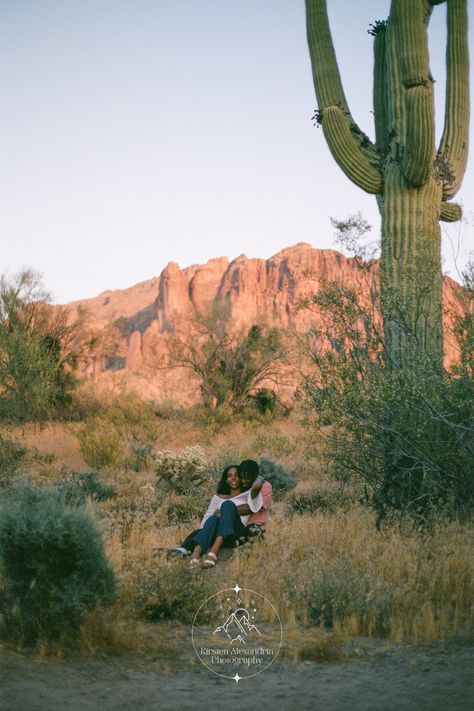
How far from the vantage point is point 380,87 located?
1018 centimetres

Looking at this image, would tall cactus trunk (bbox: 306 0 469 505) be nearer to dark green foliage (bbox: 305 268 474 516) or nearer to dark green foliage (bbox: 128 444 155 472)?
dark green foliage (bbox: 305 268 474 516)

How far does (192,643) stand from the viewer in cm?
480

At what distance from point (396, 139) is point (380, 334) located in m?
2.47

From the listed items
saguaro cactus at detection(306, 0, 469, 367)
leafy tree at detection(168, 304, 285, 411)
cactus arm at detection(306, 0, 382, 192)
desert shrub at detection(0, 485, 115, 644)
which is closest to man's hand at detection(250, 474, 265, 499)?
saguaro cactus at detection(306, 0, 469, 367)

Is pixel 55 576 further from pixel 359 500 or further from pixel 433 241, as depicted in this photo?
pixel 433 241

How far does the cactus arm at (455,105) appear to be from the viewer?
9359 mm

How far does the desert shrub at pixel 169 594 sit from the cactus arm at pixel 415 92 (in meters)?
5.53

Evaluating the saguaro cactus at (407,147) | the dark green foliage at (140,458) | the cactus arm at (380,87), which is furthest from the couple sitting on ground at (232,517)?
the dark green foliage at (140,458)

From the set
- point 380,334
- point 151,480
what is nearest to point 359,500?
point 380,334

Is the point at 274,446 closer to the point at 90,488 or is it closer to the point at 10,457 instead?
the point at 10,457

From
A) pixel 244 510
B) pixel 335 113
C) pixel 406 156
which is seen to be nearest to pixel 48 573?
pixel 244 510

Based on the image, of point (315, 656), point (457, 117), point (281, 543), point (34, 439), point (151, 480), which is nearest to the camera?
point (315, 656)

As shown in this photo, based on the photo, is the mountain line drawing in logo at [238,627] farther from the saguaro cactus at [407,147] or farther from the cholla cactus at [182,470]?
the cholla cactus at [182,470]

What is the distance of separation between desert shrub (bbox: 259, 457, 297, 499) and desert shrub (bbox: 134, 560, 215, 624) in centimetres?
466
